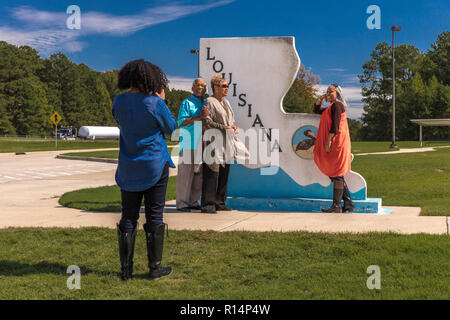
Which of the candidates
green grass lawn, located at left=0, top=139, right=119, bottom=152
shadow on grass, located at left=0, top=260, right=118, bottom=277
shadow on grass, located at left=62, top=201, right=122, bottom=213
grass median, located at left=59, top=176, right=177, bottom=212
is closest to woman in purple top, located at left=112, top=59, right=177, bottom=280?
shadow on grass, located at left=0, top=260, right=118, bottom=277

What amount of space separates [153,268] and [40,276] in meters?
1.09

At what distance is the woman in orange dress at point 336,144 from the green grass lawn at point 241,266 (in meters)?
2.47

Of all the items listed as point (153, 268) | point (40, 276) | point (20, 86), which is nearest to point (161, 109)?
point (153, 268)

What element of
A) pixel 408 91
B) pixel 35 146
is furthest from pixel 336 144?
pixel 408 91

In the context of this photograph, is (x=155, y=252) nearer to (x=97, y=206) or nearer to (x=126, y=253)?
(x=126, y=253)

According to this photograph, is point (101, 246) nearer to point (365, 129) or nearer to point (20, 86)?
point (365, 129)

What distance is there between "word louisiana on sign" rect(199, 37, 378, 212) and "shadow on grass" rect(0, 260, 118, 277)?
4.51m

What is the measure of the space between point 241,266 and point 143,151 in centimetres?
142

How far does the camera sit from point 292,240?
5.92 metres

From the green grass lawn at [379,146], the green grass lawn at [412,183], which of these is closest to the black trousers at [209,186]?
the green grass lawn at [412,183]

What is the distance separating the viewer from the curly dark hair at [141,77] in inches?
192

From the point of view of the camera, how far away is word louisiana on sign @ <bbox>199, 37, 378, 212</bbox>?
9.05 metres

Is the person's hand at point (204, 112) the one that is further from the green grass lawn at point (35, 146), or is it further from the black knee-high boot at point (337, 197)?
the green grass lawn at point (35, 146)

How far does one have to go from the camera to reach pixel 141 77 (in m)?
4.86
